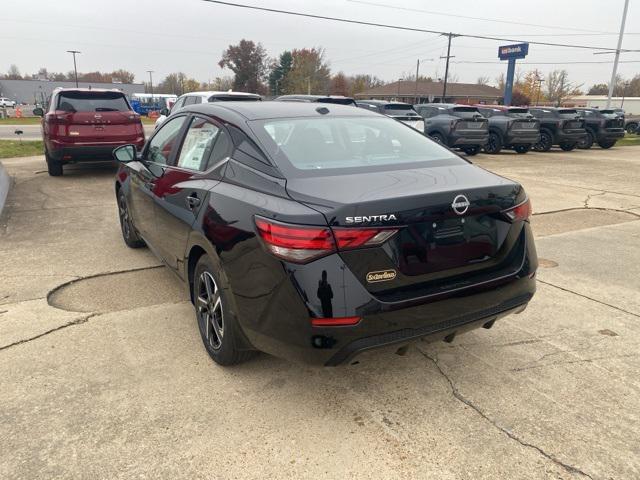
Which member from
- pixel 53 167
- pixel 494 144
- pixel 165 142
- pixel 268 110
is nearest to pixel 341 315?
pixel 268 110

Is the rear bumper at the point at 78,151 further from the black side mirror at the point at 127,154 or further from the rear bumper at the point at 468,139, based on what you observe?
the rear bumper at the point at 468,139

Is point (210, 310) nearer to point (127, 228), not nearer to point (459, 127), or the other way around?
point (127, 228)

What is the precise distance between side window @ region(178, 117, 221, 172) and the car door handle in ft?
0.65

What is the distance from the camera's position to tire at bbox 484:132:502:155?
16.8 m

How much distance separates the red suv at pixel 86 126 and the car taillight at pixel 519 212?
8333 mm

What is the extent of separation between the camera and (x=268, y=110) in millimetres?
3385

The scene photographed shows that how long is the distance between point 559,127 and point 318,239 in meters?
18.3

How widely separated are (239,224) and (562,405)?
2058 mm

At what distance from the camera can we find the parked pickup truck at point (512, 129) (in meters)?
16.4

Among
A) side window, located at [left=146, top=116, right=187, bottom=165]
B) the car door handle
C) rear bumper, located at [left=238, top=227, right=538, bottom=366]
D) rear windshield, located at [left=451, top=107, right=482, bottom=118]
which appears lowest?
rear bumper, located at [left=238, top=227, right=538, bottom=366]

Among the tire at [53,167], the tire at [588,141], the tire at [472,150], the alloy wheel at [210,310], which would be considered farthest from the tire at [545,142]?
the alloy wheel at [210,310]

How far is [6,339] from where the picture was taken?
11.3 ft

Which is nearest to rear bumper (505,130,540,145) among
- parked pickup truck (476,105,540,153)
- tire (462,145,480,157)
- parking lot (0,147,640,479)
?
parked pickup truck (476,105,540,153)

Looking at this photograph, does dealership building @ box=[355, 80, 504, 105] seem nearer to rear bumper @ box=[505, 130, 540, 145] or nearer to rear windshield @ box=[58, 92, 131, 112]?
rear bumper @ box=[505, 130, 540, 145]
